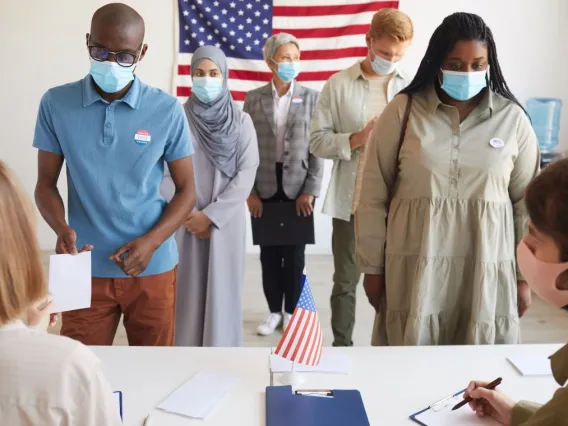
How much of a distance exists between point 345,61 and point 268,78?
0.67 metres

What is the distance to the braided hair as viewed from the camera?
1.74 metres

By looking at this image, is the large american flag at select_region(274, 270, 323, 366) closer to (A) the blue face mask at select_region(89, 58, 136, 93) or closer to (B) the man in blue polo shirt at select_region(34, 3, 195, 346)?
(B) the man in blue polo shirt at select_region(34, 3, 195, 346)

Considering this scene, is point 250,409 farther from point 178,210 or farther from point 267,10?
point 267,10

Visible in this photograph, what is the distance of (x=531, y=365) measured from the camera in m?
1.60

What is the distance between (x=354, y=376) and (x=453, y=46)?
1.02 meters

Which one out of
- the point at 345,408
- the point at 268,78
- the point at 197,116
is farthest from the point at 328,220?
the point at 345,408

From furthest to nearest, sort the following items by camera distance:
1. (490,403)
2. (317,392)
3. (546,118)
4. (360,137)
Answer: (546,118), (360,137), (317,392), (490,403)

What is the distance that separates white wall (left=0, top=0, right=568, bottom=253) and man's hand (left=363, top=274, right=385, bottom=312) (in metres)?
3.18

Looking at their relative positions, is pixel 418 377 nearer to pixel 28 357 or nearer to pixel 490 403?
pixel 490 403

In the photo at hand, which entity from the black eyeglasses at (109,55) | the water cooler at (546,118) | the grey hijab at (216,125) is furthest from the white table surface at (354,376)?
the water cooler at (546,118)

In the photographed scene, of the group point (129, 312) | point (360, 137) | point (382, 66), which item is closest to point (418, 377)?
point (129, 312)

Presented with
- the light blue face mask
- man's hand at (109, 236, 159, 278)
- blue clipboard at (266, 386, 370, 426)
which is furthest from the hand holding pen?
the light blue face mask

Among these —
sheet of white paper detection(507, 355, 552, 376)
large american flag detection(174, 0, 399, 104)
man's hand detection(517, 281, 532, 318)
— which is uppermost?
large american flag detection(174, 0, 399, 104)

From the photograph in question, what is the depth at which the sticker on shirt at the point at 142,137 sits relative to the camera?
1850 mm
